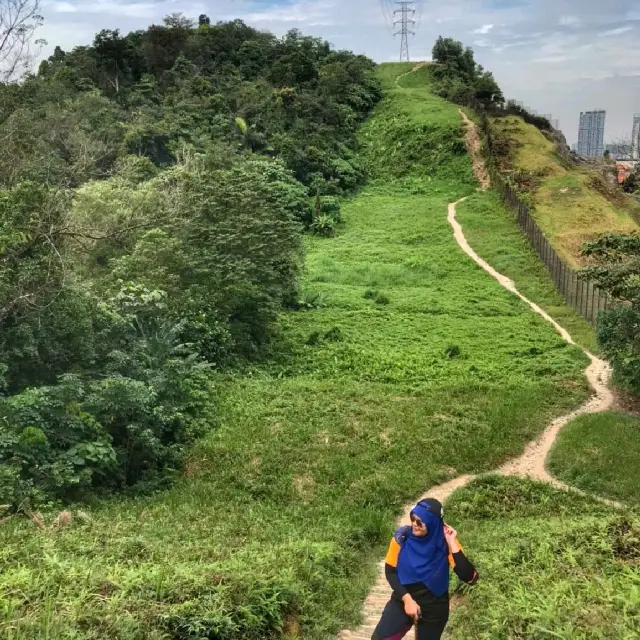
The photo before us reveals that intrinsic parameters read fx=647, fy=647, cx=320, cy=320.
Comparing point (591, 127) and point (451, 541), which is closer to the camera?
point (451, 541)

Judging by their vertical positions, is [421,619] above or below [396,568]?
below

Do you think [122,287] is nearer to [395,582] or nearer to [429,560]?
[395,582]

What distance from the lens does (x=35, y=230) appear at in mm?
12258

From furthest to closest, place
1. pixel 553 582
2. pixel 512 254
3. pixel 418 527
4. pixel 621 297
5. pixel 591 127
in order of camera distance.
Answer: pixel 591 127 → pixel 512 254 → pixel 621 297 → pixel 553 582 → pixel 418 527

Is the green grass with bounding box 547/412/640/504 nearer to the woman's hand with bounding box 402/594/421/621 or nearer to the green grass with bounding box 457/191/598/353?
the green grass with bounding box 457/191/598/353

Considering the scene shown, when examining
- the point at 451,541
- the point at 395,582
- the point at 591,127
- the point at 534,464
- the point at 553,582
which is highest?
the point at 591,127

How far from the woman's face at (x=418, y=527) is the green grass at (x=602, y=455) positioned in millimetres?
7932

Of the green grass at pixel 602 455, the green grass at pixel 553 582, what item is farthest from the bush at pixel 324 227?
the green grass at pixel 553 582

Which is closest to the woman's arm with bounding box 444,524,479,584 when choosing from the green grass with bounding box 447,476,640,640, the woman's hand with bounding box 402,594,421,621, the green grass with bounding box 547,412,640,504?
the woman's hand with bounding box 402,594,421,621

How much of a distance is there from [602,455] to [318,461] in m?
5.61

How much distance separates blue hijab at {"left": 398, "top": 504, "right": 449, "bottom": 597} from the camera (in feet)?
15.2

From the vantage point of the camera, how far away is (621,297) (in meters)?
15.1

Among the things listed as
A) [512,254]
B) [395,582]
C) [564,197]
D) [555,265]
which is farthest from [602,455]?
[564,197]

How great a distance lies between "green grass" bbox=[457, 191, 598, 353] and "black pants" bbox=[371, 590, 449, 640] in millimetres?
16693
